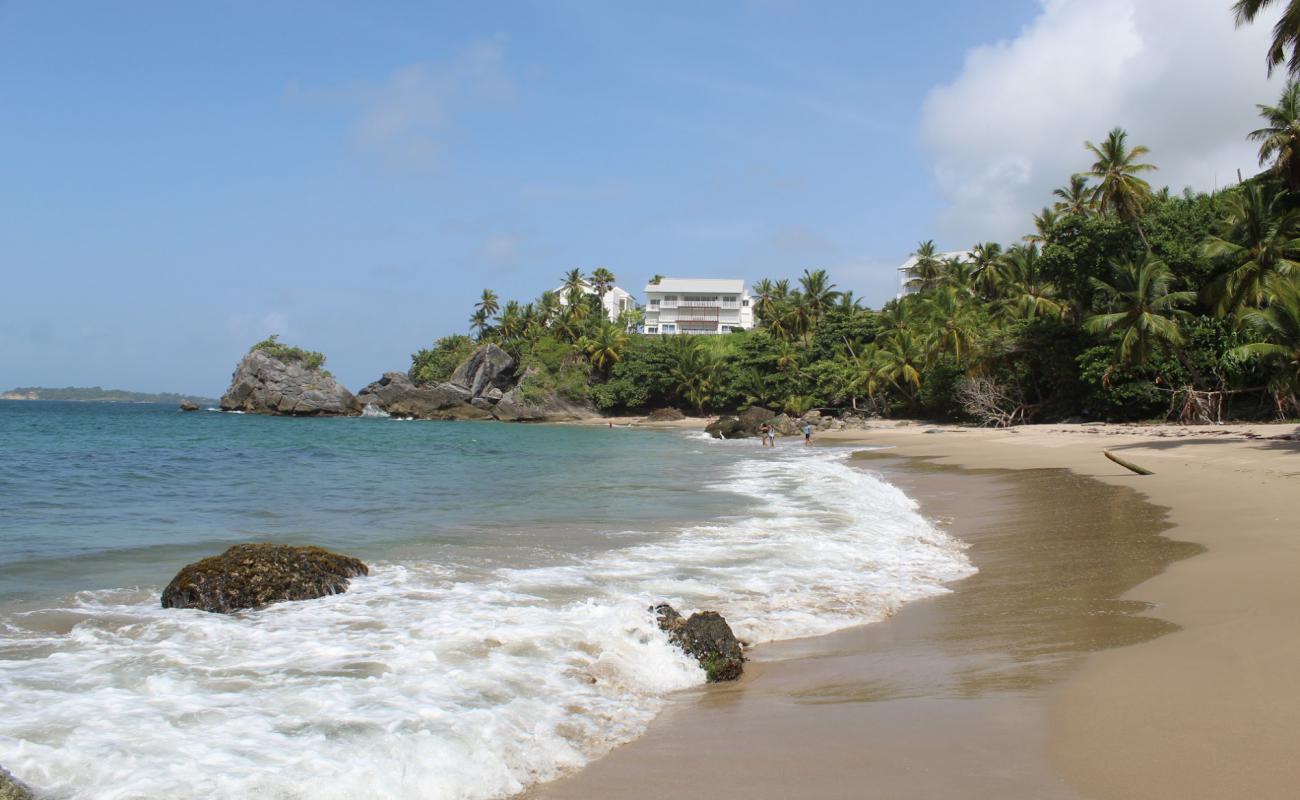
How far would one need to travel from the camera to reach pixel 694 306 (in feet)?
326

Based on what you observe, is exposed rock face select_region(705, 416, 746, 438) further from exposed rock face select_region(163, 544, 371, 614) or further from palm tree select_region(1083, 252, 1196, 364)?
exposed rock face select_region(163, 544, 371, 614)

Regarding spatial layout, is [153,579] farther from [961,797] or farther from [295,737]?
[961,797]

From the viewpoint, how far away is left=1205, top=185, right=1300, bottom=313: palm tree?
2759 centimetres

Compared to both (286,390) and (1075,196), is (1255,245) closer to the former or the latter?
(1075,196)

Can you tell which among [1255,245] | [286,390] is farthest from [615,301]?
[1255,245]

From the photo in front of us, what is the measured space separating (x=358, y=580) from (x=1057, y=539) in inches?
A: 326

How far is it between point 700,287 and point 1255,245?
2860 inches

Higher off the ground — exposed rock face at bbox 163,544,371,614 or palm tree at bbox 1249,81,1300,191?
palm tree at bbox 1249,81,1300,191

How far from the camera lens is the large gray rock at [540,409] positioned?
2916 inches

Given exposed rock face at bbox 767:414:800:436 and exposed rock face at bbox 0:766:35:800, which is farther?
exposed rock face at bbox 767:414:800:436

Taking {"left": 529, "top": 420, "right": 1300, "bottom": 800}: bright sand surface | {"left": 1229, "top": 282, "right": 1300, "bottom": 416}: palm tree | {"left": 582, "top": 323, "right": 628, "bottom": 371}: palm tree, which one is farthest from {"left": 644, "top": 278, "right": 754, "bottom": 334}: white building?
{"left": 529, "top": 420, "right": 1300, "bottom": 800}: bright sand surface

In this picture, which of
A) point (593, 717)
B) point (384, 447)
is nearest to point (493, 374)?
point (384, 447)

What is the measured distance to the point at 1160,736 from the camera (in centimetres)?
390

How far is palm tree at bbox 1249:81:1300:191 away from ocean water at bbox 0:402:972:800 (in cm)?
1916
